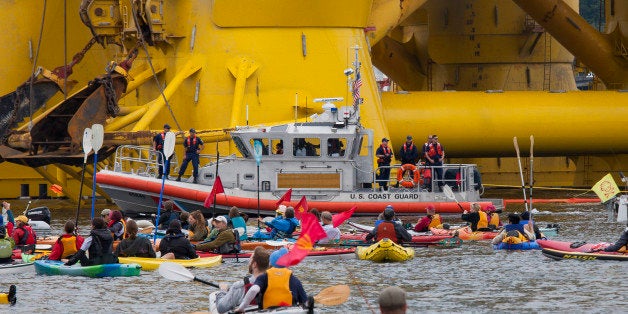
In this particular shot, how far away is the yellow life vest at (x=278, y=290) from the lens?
19.6m

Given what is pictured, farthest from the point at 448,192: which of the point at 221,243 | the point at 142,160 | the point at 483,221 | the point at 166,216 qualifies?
the point at 221,243

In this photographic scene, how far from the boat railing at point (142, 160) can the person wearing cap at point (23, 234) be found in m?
6.73

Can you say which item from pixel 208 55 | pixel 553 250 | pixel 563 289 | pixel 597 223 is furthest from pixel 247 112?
pixel 563 289

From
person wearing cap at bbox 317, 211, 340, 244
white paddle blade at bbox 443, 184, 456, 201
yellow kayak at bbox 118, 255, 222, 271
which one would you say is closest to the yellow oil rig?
white paddle blade at bbox 443, 184, 456, 201

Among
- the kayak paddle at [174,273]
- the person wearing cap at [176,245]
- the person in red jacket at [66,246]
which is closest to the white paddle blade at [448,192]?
the person wearing cap at [176,245]

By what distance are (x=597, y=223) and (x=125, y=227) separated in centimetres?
1228

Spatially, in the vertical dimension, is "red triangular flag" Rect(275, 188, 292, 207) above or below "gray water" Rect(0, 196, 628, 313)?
above

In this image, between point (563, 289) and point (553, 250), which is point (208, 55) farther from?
point (563, 289)

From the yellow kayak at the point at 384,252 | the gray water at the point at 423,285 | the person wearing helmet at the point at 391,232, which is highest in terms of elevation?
the person wearing helmet at the point at 391,232

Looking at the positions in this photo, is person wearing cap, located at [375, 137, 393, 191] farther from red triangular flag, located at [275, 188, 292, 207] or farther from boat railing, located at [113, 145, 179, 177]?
boat railing, located at [113, 145, 179, 177]

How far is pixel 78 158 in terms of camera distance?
40250 millimetres

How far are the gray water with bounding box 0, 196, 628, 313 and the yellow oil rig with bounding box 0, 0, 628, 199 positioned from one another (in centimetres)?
1113

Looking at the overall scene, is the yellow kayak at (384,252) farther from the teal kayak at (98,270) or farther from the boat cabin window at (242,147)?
the boat cabin window at (242,147)

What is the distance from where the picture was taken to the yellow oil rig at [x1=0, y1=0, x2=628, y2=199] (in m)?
42.3
